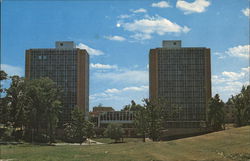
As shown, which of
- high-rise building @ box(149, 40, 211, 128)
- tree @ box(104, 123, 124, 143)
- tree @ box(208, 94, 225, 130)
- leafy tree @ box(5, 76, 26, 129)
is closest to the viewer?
tree @ box(104, 123, 124, 143)

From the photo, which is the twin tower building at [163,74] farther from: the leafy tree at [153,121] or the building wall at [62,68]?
the leafy tree at [153,121]

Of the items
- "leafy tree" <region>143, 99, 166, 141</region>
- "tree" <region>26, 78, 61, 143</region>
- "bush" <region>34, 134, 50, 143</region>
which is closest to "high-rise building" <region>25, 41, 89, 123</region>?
"bush" <region>34, 134, 50, 143</region>

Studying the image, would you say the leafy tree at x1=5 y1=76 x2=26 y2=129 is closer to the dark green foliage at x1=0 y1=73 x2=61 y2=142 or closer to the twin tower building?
the dark green foliage at x1=0 y1=73 x2=61 y2=142

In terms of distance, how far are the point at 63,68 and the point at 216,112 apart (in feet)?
193

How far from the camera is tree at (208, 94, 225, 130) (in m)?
94.6

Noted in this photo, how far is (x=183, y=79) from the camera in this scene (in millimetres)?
123500

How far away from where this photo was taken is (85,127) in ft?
249

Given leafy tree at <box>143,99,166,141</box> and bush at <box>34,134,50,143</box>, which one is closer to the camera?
leafy tree at <box>143,99,166,141</box>

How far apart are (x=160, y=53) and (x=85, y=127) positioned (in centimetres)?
5700

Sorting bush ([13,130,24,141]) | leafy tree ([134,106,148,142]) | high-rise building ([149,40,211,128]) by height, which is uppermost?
high-rise building ([149,40,211,128])

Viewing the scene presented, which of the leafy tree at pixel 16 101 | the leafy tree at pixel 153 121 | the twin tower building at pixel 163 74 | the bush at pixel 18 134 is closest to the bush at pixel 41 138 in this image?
the bush at pixel 18 134

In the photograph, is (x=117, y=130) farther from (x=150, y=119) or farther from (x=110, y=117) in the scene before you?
(x=110, y=117)

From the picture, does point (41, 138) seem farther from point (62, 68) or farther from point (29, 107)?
point (62, 68)

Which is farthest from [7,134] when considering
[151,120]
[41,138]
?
[151,120]
